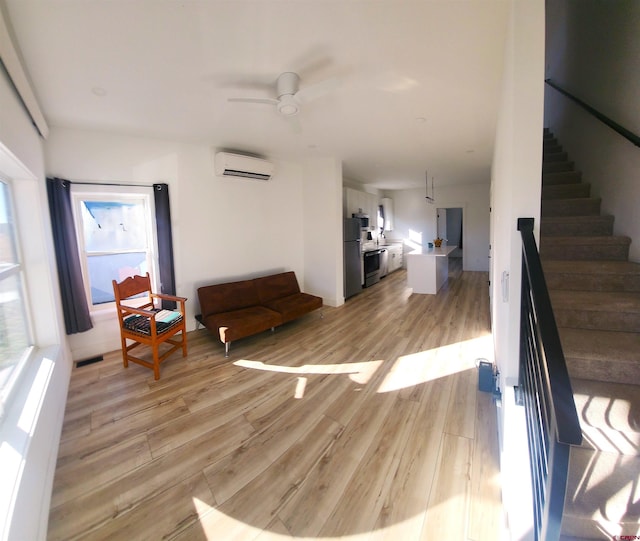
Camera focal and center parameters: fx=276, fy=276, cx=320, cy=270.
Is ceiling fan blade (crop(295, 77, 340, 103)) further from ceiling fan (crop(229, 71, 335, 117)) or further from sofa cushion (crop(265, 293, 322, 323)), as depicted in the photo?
sofa cushion (crop(265, 293, 322, 323))

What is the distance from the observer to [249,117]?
293cm

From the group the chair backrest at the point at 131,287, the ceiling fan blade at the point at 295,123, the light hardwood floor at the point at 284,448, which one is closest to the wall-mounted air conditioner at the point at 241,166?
the ceiling fan blade at the point at 295,123

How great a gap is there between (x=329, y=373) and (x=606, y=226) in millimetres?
2667

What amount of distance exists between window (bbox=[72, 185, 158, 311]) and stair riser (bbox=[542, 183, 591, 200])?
14.7 feet

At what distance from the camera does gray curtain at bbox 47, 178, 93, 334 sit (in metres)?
2.83

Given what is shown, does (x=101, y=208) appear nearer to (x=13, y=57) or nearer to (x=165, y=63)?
(x=13, y=57)

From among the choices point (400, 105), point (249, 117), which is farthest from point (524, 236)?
point (249, 117)

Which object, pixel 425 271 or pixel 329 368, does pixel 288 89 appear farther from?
pixel 425 271

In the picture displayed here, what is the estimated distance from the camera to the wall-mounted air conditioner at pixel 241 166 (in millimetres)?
3762

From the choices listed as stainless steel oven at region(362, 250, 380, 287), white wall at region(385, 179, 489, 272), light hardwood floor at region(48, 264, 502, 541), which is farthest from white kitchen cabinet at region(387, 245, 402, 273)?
light hardwood floor at region(48, 264, 502, 541)

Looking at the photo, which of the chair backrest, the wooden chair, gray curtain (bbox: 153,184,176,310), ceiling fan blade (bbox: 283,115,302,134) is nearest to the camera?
ceiling fan blade (bbox: 283,115,302,134)

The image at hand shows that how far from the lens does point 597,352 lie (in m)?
1.40

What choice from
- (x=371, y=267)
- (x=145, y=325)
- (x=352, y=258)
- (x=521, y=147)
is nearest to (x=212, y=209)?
(x=145, y=325)

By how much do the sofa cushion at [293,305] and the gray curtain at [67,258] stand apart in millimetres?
2122
